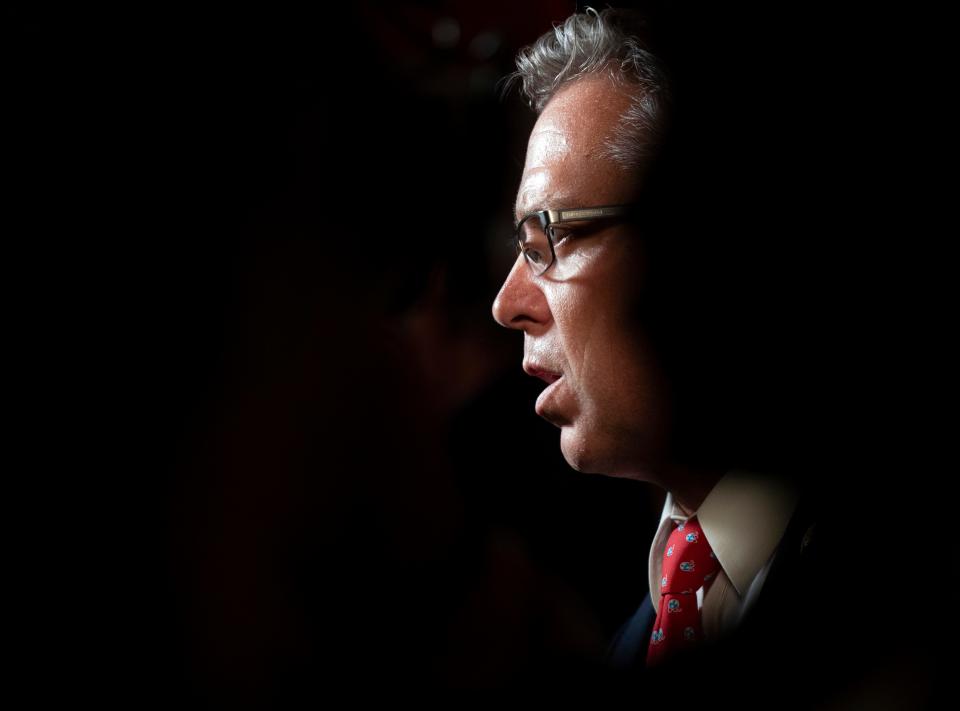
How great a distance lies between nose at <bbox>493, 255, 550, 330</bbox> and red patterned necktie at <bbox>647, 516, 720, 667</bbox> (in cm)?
42

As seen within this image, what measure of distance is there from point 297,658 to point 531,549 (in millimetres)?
653

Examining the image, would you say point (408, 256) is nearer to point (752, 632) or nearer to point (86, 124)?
point (86, 124)

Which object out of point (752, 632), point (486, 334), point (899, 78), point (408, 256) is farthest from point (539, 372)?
point (899, 78)

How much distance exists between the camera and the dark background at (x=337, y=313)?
646 mm

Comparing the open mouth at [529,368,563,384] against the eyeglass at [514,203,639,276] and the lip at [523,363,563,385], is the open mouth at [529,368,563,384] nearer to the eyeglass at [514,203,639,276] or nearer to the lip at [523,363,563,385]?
the lip at [523,363,563,385]

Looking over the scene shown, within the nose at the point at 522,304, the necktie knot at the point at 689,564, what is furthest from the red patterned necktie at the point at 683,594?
the nose at the point at 522,304

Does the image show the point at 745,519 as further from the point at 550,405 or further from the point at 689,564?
the point at 550,405

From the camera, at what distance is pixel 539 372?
109 centimetres

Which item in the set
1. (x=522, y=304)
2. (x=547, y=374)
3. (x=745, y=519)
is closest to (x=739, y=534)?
(x=745, y=519)

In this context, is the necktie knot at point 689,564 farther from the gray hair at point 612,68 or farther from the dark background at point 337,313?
the gray hair at point 612,68

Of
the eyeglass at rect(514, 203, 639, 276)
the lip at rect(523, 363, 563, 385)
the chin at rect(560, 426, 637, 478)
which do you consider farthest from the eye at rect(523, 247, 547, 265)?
the chin at rect(560, 426, 637, 478)

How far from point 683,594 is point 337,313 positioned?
688mm

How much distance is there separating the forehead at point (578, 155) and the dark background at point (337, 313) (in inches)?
2.5

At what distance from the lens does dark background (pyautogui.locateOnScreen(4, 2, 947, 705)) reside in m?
0.65
